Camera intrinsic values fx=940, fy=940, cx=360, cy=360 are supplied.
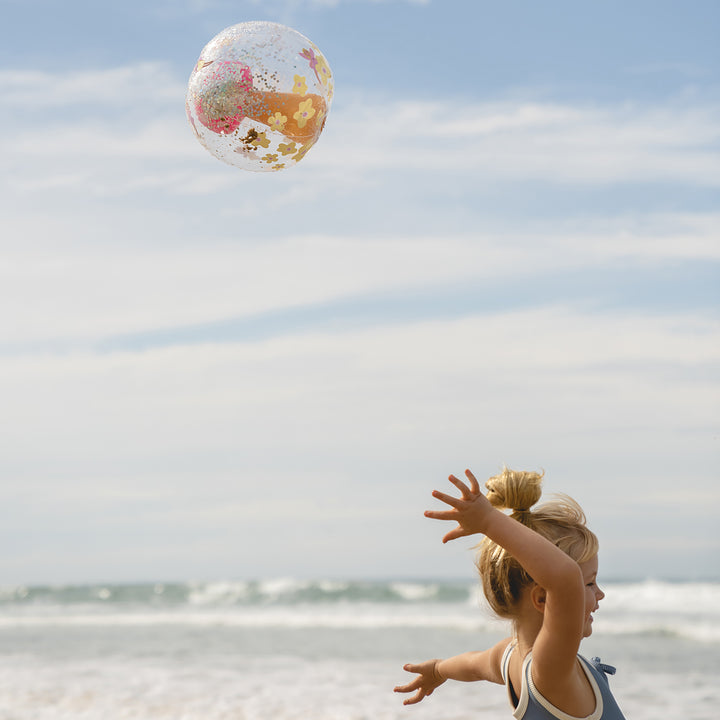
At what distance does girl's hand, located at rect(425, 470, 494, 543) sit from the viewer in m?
2.15

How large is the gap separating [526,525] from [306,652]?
9.90 m

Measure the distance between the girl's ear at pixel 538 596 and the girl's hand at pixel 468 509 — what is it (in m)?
0.35

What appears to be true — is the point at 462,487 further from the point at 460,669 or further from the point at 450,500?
the point at 460,669

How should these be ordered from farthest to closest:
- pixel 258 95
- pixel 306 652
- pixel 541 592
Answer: pixel 306 652
pixel 258 95
pixel 541 592

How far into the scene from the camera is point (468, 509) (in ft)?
7.13

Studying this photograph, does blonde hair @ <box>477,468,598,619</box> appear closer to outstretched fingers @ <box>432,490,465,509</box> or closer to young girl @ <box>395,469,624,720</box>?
young girl @ <box>395,469,624,720</box>

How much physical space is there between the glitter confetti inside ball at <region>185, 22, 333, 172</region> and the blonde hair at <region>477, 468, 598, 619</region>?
190 cm

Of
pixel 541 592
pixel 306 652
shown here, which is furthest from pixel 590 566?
pixel 306 652

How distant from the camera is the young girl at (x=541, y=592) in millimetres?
2229

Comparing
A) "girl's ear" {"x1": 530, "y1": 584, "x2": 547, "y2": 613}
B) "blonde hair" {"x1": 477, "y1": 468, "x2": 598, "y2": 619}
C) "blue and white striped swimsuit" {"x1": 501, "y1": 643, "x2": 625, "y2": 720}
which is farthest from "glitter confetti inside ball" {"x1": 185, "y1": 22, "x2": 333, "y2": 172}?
"blue and white striped swimsuit" {"x1": 501, "y1": 643, "x2": 625, "y2": 720}

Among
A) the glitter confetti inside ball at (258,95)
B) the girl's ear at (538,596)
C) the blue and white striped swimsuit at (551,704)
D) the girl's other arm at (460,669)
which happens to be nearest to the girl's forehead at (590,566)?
the girl's ear at (538,596)

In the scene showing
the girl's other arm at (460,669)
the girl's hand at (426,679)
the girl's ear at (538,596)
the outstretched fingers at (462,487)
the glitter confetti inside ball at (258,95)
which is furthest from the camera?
the glitter confetti inside ball at (258,95)

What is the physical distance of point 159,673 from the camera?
31.7ft

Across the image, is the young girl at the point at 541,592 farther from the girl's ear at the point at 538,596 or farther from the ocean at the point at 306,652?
the ocean at the point at 306,652
